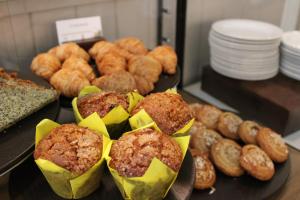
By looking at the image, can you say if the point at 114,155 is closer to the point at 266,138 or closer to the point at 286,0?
the point at 266,138

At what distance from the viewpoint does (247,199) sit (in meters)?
1.01

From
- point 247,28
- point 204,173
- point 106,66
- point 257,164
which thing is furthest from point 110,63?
point 247,28

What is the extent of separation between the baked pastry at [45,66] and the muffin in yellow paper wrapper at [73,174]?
1.46 ft

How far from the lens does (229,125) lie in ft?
4.08

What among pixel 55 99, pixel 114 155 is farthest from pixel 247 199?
pixel 55 99

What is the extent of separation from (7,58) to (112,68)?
0.41 meters

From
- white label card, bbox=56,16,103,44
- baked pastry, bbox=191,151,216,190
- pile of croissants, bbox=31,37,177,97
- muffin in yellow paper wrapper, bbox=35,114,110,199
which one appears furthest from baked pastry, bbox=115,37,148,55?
muffin in yellow paper wrapper, bbox=35,114,110,199

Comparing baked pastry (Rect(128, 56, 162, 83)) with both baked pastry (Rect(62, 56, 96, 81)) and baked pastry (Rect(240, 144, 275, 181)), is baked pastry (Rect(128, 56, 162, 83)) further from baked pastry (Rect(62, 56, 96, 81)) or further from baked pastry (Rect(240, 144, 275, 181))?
baked pastry (Rect(240, 144, 275, 181))

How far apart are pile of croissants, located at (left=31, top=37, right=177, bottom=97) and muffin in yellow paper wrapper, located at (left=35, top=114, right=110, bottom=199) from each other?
0.24 metres

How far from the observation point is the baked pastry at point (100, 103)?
775 mm

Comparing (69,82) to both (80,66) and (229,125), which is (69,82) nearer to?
(80,66)

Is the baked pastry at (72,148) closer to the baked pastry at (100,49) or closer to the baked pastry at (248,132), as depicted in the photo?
the baked pastry at (100,49)

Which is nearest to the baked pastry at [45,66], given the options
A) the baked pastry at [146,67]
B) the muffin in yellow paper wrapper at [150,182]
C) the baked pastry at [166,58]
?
the baked pastry at [146,67]

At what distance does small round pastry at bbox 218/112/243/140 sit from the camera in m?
1.24
